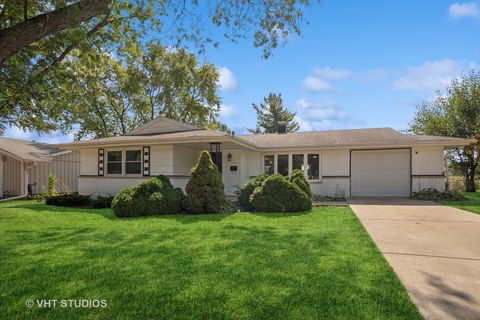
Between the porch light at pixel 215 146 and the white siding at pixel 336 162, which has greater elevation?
the porch light at pixel 215 146

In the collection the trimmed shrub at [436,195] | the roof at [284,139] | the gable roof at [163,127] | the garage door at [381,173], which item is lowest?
the trimmed shrub at [436,195]

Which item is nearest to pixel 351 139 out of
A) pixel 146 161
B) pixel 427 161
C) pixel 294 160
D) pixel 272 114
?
pixel 294 160

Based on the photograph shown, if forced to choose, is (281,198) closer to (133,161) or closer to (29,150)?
(133,161)

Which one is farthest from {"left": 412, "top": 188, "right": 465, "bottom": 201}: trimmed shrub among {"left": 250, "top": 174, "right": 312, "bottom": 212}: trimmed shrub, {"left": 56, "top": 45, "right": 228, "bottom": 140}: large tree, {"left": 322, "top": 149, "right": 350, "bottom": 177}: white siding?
{"left": 56, "top": 45, "right": 228, "bottom": 140}: large tree

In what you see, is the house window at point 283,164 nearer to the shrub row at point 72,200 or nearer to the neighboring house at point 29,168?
the shrub row at point 72,200

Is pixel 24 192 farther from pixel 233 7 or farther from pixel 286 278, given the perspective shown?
pixel 286 278

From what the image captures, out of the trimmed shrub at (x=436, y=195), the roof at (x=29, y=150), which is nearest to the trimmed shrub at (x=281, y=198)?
the trimmed shrub at (x=436, y=195)

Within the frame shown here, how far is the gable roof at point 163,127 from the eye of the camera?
15706mm

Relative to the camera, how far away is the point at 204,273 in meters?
3.97

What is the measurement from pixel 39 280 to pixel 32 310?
92 cm

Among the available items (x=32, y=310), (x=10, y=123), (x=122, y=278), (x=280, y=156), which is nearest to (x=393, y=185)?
(x=280, y=156)

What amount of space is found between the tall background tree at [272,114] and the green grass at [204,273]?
114 ft

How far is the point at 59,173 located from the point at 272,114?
2820 cm

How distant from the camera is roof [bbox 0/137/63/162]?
55.9 ft
